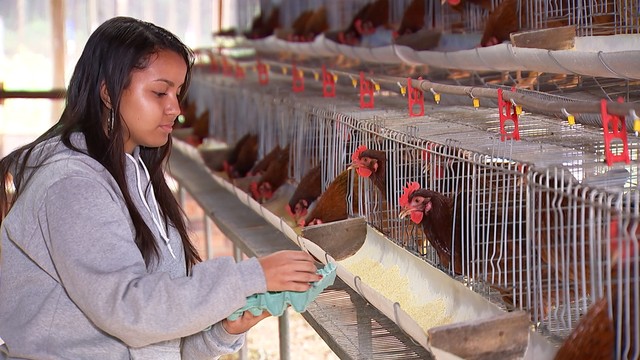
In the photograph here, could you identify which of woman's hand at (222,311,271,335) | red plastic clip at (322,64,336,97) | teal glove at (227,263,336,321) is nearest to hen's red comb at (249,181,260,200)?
red plastic clip at (322,64,336,97)

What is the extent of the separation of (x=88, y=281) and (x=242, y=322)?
1.07 feet

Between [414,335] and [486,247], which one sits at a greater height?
[486,247]

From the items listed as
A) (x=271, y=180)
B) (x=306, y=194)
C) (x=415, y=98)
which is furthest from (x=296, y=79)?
(x=415, y=98)

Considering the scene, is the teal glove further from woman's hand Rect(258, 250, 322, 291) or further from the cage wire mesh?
the cage wire mesh

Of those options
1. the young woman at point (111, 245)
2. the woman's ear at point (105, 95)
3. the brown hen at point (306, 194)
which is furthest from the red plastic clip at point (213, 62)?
the woman's ear at point (105, 95)

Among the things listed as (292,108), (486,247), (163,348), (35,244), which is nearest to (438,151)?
(486,247)

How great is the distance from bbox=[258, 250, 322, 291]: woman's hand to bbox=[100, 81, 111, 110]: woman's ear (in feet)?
1.24

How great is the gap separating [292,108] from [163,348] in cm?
206

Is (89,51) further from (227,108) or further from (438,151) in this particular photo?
(227,108)

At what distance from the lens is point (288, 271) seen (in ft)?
4.67

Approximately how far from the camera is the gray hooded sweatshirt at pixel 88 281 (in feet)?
4.45

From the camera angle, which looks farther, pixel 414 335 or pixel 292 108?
pixel 292 108

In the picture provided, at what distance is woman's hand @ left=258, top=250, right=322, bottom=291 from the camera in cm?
141

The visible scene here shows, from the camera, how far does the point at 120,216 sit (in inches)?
56.0
